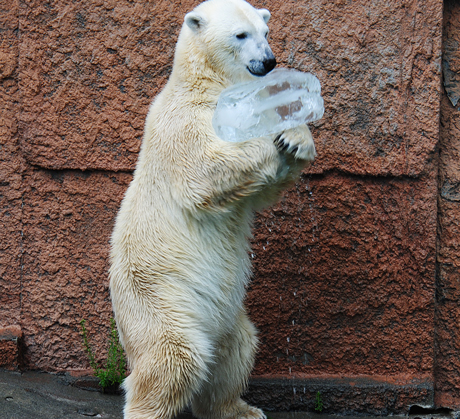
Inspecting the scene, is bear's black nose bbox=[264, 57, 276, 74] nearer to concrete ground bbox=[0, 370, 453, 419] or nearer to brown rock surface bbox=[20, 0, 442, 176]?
brown rock surface bbox=[20, 0, 442, 176]

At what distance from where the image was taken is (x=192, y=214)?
241 cm

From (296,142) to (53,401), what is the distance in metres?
1.73

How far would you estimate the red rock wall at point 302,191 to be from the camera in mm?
2938

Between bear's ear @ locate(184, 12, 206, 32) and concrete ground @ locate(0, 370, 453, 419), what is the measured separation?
1809 mm

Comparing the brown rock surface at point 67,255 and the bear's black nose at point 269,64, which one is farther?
the brown rock surface at point 67,255

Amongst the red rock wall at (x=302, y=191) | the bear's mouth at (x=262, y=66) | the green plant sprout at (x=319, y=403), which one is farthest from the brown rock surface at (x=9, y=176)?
the green plant sprout at (x=319, y=403)

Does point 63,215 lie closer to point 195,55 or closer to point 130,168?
point 130,168

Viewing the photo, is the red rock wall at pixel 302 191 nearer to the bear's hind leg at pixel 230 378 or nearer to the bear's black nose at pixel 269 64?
the bear's hind leg at pixel 230 378

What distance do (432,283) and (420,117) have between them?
2.73 feet

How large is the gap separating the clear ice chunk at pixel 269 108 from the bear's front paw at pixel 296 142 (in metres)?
0.04

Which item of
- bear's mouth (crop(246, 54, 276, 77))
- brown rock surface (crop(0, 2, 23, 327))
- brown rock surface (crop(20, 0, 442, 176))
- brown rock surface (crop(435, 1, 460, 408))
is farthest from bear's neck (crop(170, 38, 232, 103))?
brown rock surface (crop(435, 1, 460, 408))

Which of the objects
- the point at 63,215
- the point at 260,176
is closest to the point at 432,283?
the point at 260,176

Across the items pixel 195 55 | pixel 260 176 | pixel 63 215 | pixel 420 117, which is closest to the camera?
pixel 260 176

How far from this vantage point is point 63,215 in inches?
123
